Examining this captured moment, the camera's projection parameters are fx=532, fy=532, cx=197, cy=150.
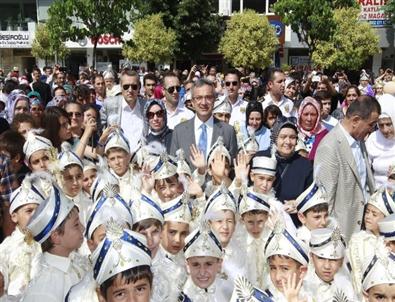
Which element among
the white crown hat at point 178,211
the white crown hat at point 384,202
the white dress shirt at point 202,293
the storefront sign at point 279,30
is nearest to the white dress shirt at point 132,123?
the white crown hat at point 178,211

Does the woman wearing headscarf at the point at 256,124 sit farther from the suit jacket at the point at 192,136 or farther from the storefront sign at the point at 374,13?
the storefront sign at the point at 374,13

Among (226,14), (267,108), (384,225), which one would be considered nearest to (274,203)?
(384,225)

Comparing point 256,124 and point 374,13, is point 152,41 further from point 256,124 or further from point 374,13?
point 256,124

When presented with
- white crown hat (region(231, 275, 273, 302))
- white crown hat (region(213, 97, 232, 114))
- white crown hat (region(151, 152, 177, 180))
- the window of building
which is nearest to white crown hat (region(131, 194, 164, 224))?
white crown hat (region(151, 152, 177, 180))

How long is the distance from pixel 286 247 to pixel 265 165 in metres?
1.46

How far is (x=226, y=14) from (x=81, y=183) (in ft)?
122

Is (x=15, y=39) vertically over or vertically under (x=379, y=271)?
over

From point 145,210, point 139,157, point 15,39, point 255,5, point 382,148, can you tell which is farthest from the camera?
point 255,5

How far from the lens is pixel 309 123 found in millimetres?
6742

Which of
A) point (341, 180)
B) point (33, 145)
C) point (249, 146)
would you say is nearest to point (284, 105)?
point (249, 146)

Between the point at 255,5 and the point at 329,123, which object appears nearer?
the point at 329,123

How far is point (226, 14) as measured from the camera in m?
40.8

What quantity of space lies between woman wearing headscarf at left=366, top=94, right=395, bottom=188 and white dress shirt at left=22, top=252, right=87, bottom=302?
13.0 ft

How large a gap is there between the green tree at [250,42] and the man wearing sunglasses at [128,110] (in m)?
25.6
